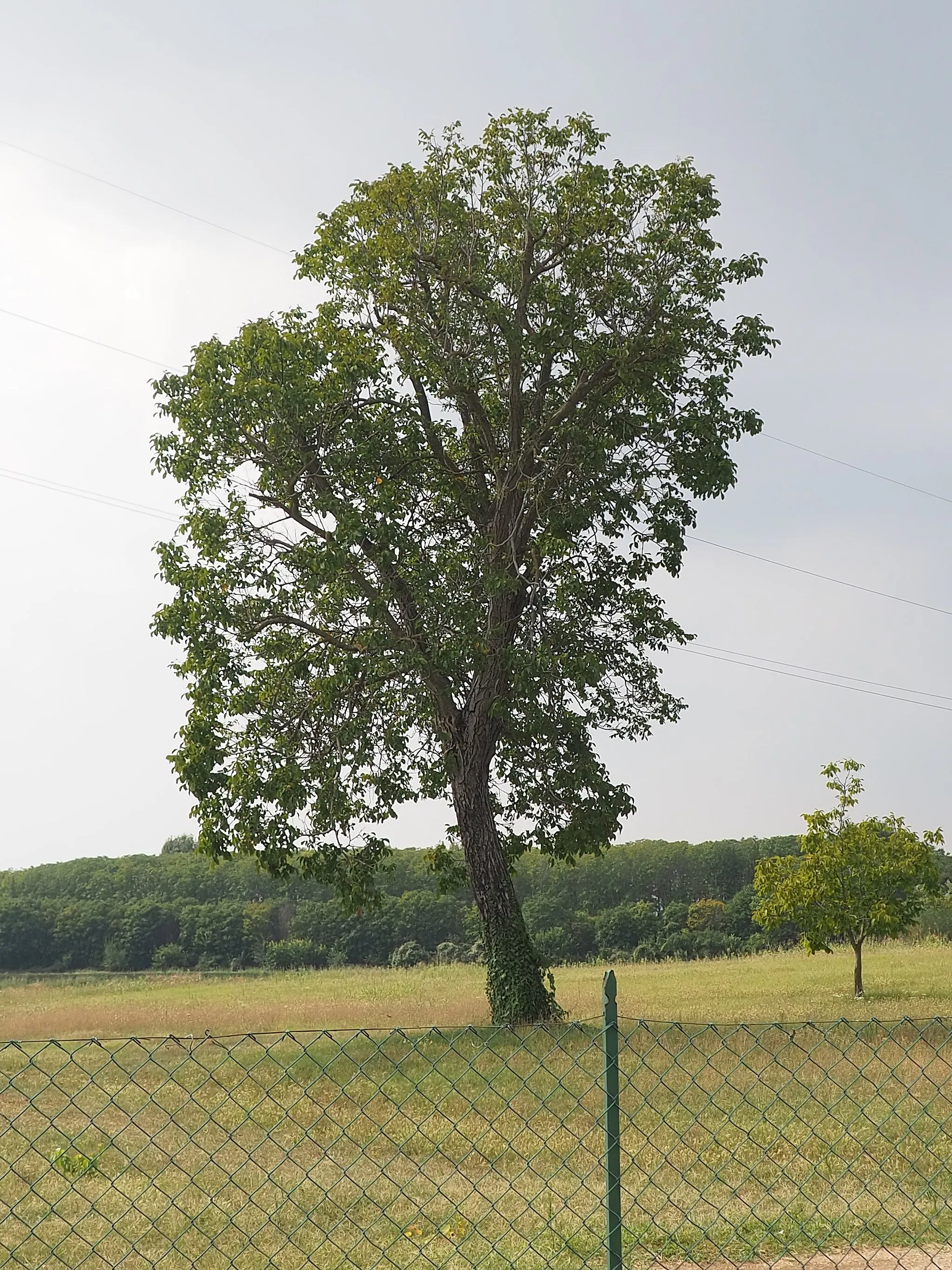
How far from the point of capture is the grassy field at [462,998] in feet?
71.5

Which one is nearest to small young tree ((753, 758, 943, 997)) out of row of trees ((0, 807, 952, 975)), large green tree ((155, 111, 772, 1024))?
large green tree ((155, 111, 772, 1024))

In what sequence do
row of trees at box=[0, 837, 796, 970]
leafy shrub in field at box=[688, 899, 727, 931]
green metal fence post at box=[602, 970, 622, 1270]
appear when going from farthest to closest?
leafy shrub in field at box=[688, 899, 727, 931], row of trees at box=[0, 837, 796, 970], green metal fence post at box=[602, 970, 622, 1270]

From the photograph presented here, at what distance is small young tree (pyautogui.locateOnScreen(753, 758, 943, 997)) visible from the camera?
25062mm

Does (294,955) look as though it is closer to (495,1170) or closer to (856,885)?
(856,885)

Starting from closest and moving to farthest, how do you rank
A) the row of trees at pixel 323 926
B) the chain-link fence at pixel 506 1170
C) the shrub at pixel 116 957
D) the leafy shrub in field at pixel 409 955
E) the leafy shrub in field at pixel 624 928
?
the chain-link fence at pixel 506 1170, the leafy shrub in field at pixel 409 955, the row of trees at pixel 323 926, the shrub at pixel 116 957, the leafy shrub in field at pixel 624 928

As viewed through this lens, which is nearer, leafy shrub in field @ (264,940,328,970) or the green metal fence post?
the green metal fence post

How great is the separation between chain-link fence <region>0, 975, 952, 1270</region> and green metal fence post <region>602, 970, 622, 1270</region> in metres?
0.01

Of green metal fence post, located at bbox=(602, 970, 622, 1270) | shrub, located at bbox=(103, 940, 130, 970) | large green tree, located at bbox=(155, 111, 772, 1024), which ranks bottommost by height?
shrub, located at bbox=(103, 940, 130, 970)

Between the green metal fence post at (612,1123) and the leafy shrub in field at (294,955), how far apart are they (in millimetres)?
54392

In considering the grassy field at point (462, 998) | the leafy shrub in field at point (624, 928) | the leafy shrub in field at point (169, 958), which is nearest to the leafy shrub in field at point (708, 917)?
the leafy shrub in field at point (624, 928)

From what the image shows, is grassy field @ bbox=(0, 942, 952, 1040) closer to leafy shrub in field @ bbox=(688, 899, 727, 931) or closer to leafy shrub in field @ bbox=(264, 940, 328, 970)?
leafy shrub in field @ bbox=(264, 940, 328, 970)

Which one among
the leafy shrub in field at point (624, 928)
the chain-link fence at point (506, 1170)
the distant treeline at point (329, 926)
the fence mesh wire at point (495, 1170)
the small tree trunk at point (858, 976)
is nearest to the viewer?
the chain-link fence at point (506, 1170)

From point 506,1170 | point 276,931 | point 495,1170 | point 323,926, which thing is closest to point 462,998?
point 506,1170

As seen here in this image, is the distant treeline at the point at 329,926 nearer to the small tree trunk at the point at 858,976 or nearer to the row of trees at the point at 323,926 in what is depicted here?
the row of trees at the point at 323,926
